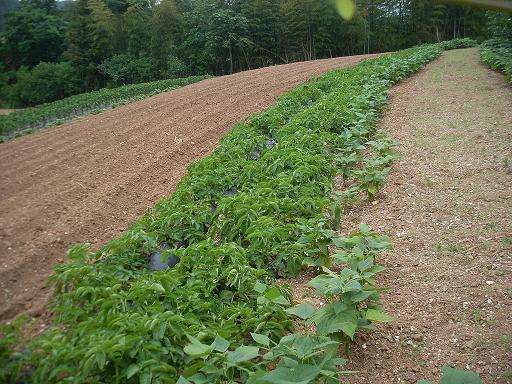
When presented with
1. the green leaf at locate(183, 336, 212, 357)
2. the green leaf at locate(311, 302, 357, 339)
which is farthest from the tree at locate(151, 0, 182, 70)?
the green leaf at locate(183, 336, 212, 357)

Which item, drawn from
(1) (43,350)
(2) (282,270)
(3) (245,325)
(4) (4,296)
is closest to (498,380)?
(3) (245,325)

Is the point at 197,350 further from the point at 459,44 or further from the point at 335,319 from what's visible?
the point at 459,44

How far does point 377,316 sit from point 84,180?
4.43 m

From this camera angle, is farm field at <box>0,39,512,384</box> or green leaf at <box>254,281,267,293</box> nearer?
farm field at <box>0,39,512,384</box>

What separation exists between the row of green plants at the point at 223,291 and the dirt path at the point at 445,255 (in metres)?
0.24

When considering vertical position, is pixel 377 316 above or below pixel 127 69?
below

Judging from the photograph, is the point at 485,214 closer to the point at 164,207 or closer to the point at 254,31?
the point at 164,207

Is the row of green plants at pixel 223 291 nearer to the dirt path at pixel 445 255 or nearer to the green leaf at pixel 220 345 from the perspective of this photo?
the green leaf at pixel 220 345

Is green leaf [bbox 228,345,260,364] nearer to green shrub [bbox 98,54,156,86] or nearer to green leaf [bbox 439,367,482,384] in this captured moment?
green leaf [bbox 439,367,482,384]

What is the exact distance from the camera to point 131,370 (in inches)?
81.0

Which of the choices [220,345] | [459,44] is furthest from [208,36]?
[220,345]

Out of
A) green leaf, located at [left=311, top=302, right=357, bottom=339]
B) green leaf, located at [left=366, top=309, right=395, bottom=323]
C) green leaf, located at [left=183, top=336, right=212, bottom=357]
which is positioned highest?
green leaf, located at [left=183, top=336, right=212, bottom=357]

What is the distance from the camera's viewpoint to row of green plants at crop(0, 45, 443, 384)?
207cm

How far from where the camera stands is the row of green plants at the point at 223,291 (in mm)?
2074
